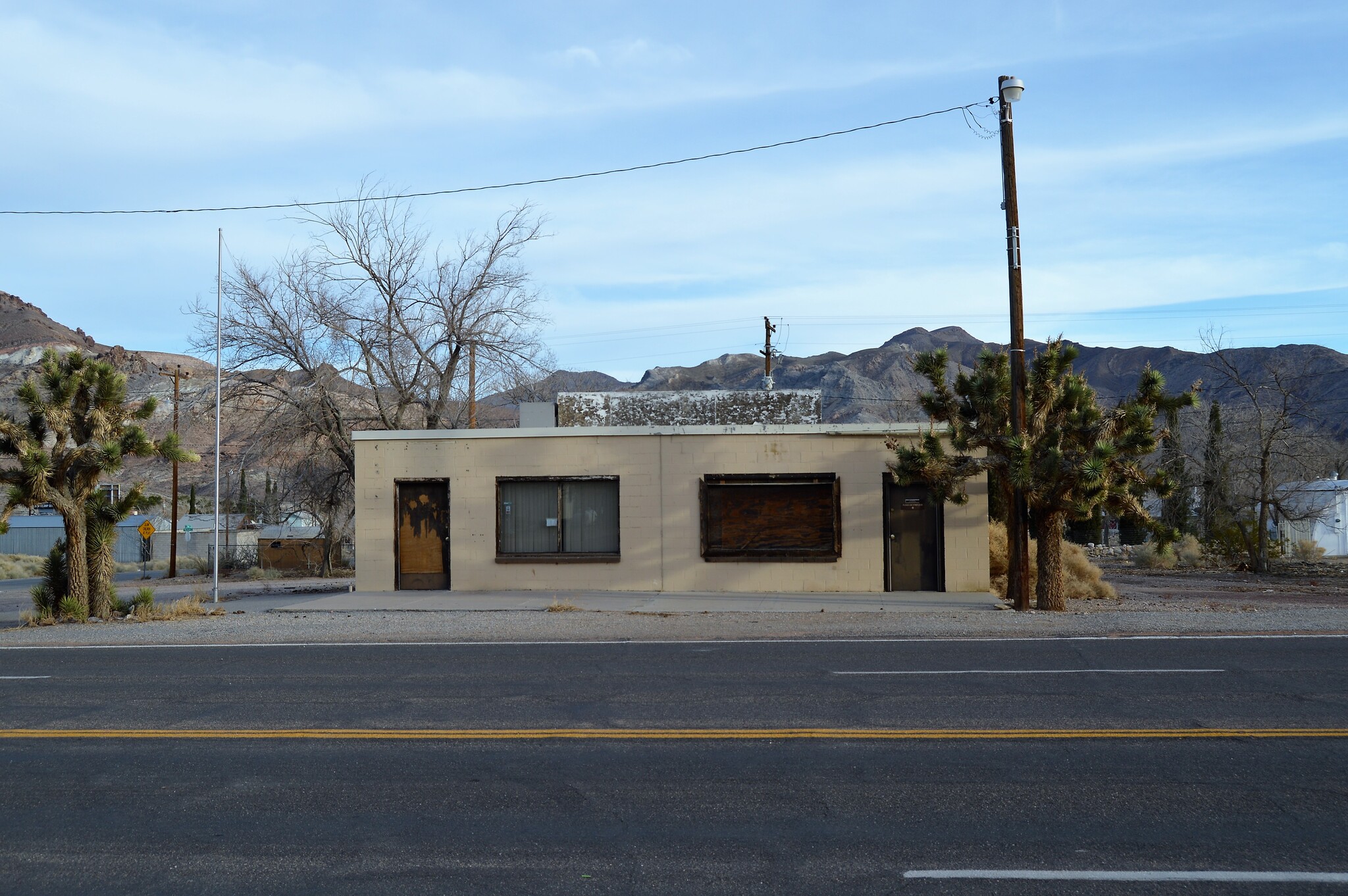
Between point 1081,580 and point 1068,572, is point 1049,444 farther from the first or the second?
point 1068,572

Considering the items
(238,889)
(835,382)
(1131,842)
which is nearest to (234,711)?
(238,889)

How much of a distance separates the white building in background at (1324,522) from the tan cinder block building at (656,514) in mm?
21772

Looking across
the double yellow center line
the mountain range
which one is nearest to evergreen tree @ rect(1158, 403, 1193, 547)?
the double yellow center line

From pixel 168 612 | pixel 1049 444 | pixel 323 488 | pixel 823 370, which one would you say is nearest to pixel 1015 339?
pixel 1049 444

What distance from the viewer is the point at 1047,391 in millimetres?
17312

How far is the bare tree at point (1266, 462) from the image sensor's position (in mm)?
29969

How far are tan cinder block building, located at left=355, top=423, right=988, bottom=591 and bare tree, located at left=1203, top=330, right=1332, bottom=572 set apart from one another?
47.4ft

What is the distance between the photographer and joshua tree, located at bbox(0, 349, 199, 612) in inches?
651

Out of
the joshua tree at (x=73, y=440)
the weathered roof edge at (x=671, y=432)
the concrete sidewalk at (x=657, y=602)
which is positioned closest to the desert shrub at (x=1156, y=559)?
the concrete sidewalk at (x=657, y=602)

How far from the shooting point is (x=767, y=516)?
20.6 metres

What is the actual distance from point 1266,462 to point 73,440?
29.3 meters

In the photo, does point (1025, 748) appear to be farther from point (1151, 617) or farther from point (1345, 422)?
point (1345, 422)

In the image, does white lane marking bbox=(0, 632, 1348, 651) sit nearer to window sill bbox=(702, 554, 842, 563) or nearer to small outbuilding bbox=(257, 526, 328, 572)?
window sill bbox=(702, 554, 842, 563)

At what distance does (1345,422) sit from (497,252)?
91.9 meters
